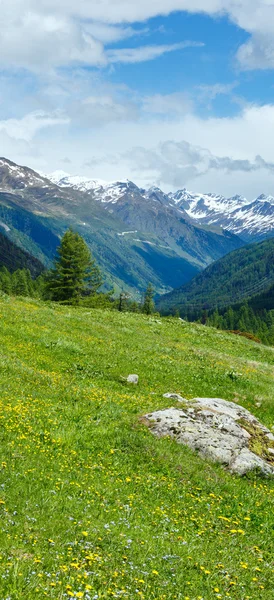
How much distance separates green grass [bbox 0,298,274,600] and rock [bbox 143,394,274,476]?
21.0 inches

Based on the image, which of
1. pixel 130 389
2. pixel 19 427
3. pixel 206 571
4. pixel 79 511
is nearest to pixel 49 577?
pixel 79 511

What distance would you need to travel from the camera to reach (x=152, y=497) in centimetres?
1106

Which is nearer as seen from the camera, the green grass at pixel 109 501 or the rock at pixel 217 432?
the green grass at pixel 109 501

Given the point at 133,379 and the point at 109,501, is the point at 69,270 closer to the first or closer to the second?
the point at 133,379

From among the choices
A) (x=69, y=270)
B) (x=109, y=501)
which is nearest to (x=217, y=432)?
(x=109, y=501)

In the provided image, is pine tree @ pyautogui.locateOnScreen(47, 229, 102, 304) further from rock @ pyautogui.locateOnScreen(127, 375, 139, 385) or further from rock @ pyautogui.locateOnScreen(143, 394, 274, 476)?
rock @ pyautogui.locateOnScreen(143, 394, 274, 476)

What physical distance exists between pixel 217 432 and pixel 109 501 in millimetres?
6394

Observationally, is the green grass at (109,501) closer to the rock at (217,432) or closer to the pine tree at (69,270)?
the rock at (217,432)

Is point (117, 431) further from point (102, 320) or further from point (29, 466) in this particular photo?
point (102, 320)

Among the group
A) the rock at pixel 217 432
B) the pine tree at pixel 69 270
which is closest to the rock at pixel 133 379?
the rock at pixel 217 432

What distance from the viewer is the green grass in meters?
7.52

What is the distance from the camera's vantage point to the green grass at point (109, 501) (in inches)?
296

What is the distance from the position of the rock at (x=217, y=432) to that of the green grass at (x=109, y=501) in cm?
53

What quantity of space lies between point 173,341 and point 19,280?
121m
